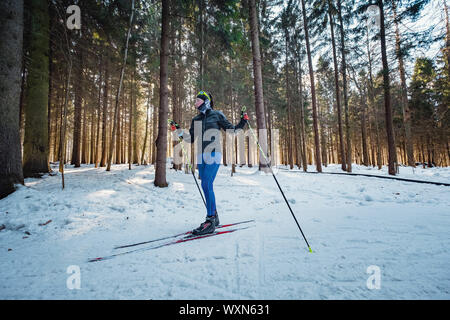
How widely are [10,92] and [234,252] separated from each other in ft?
21.6

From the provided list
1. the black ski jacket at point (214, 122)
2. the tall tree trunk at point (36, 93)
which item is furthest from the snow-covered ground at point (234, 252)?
the tall tree trunk at point (36, 93)

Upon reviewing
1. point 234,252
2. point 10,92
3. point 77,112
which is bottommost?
point 234,252

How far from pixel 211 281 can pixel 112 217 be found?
3.29m

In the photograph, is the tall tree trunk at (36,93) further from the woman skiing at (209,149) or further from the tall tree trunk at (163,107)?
the woman skiing at (209,149)

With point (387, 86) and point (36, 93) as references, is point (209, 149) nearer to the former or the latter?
point (36, 93)

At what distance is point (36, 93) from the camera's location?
7168 mm

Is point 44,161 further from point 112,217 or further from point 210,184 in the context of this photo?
point 210,184

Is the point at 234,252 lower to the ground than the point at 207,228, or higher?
lower

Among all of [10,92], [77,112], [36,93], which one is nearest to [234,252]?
[10,92]

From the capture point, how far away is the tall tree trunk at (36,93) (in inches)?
277

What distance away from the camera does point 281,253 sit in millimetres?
2197

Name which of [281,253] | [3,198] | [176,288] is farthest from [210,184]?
[3,198]

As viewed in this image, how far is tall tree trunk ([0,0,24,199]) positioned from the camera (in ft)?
14.4

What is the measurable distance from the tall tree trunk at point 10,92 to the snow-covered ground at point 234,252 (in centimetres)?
71
